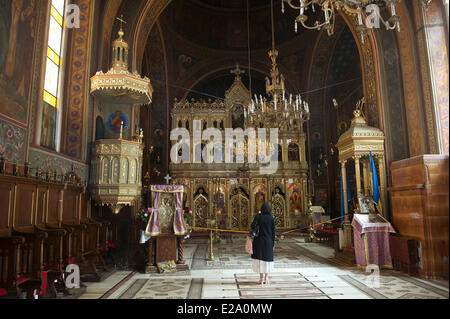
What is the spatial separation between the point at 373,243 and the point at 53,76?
758 centimetres

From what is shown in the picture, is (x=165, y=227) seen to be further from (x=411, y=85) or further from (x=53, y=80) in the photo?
(x=411, y=85)

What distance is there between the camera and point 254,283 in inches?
193

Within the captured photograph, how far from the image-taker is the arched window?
6.12m

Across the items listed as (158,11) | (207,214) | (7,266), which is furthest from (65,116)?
(207,214)

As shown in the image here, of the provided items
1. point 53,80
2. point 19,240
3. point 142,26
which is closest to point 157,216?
point 19,240

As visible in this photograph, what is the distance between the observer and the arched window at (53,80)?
20.1ft

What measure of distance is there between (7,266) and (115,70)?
183 inches

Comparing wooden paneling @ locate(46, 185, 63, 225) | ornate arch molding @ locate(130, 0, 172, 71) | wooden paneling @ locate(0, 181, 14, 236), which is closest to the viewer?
wooden paneling @ locate(0, 181, 14, 236)

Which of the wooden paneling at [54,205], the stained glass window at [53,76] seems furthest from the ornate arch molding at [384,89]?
the stained glass window at [53,76]

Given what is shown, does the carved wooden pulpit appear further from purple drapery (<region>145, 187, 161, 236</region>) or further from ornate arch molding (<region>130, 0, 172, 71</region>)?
ornate arch molding (<region>130, 0, 172, 71</region>)

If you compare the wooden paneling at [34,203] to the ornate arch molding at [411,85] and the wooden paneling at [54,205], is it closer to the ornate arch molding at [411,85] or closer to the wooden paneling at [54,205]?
the wooden paneling at [54,205]

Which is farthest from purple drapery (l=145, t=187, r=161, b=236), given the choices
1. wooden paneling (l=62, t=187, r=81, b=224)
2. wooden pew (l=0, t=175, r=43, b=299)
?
wooden pew (l=0, t=175, r=43, b=299)

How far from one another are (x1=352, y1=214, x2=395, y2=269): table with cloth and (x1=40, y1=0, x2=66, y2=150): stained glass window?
6.60 m
